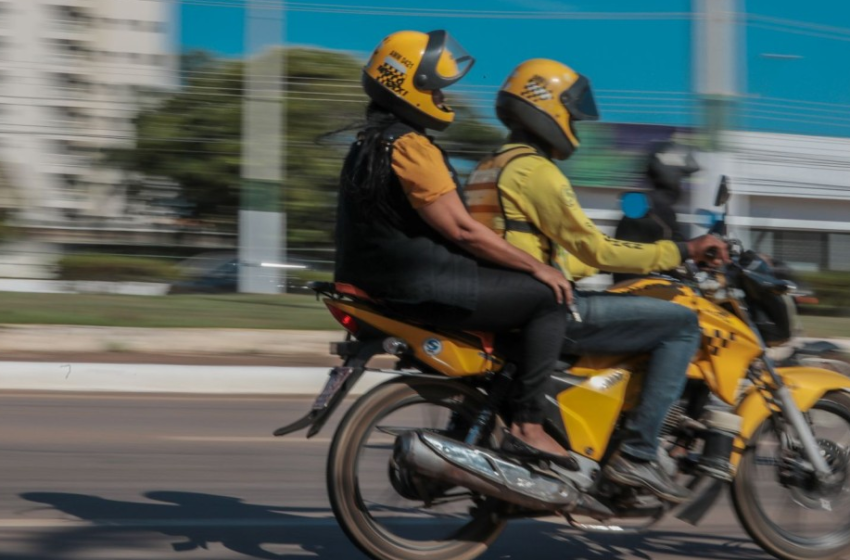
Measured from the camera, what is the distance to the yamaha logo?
12.8ft

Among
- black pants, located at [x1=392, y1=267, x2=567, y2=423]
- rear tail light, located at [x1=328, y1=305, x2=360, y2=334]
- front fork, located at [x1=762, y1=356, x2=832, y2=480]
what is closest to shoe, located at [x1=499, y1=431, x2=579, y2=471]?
black pants, located at [x1=392, y1=267, x2=567, y2=423]

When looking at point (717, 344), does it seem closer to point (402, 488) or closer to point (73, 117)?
point (402, 488)

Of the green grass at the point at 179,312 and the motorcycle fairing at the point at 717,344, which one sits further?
the green grass at the point at 179,312

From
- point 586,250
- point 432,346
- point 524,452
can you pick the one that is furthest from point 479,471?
point 586,250

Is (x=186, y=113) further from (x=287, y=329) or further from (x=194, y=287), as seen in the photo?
(x=287, y=329)

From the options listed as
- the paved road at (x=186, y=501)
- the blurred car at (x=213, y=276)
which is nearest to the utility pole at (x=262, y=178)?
the blurred car at (x=213, y=276)

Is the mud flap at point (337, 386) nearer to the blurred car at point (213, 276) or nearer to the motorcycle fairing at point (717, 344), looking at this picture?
the motorcycle fairing at point (717, 344)

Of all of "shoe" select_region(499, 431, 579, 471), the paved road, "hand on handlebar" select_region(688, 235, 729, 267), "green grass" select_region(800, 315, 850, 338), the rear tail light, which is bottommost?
"green grass" select_region(800, 315, 850, 338)

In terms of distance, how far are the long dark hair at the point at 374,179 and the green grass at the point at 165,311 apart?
324 inches

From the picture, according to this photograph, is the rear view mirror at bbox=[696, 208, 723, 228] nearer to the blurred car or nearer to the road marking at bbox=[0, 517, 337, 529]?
the road marking at bbox=[0, 517, 337, 529]

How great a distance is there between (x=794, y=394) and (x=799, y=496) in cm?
36

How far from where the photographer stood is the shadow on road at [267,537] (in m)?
4.38

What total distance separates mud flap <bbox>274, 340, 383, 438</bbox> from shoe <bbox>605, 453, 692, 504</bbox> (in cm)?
87

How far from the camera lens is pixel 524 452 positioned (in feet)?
12.8
